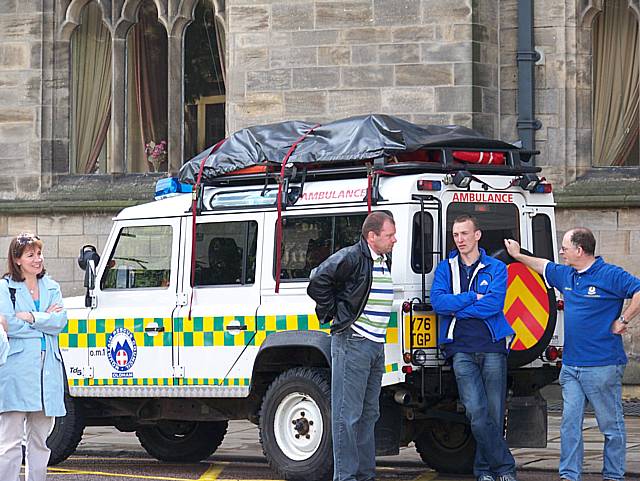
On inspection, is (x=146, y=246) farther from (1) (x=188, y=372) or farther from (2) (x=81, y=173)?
(2) (x=81, y=173)

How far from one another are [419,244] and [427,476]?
Answer: 1.95m

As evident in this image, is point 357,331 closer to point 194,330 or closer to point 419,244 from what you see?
point 419,244

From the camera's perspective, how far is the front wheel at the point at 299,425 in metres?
10.4

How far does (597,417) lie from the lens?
988 cm

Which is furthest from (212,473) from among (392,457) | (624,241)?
(624,241)

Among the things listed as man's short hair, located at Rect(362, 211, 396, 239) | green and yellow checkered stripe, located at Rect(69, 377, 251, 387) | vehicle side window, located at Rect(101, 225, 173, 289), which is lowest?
green and yellow checkered stripe, located at Rect(69, 377, 251, 387)

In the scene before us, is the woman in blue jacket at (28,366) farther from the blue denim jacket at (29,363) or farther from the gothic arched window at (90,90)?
the gothic arched window at (90,90)

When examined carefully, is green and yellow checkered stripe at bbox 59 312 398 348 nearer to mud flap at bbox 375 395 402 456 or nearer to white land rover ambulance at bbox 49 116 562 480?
white land rover ambulance at bbox 49 116 562 480

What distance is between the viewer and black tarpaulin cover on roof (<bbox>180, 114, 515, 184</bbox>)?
10695 mm

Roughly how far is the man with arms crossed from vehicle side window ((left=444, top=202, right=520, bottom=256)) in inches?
9.4

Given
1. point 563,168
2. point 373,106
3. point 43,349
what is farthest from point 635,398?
point 43,349

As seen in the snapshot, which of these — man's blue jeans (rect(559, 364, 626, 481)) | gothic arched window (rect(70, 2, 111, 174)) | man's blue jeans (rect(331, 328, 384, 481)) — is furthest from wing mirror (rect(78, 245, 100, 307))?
gothic arched window (rect(70, 2, 111, 174))

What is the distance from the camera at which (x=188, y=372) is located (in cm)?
1137

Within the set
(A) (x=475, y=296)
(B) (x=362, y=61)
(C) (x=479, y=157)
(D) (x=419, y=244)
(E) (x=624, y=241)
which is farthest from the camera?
(B) (x=362, y=61)
